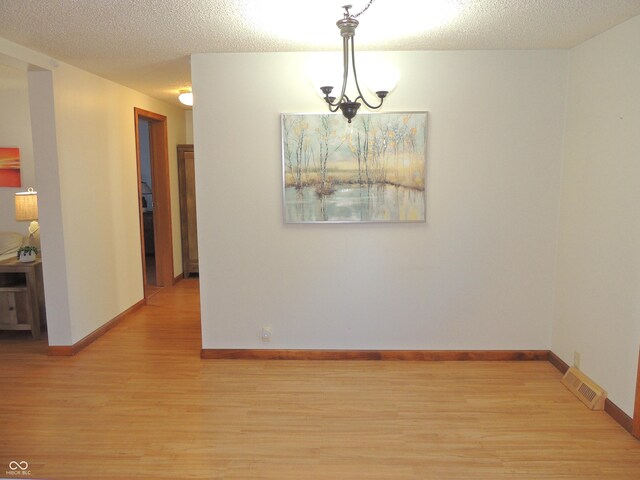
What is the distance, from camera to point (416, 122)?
3.47 meters

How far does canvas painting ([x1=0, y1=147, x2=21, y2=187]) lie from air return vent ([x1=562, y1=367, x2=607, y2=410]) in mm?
5695

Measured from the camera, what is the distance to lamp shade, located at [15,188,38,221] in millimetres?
4195

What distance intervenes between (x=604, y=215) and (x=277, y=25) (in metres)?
2.27

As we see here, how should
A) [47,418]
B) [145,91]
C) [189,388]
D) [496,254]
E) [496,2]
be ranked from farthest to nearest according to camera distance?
[145,91] → [496,254] → [189,388] → [47,418] → [496,2]

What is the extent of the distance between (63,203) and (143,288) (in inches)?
71.1

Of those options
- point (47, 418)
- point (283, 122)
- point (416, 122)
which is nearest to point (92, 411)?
point (47, 418)

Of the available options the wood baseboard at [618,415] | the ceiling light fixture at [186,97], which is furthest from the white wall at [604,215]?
the ceiling light fixture at [186,97]

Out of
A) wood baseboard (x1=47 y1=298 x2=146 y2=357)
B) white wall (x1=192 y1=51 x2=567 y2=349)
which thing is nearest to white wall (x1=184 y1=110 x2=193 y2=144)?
wood baseboard (x1=47 y1=298 x2=146 y2=357)

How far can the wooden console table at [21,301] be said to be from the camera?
4172 millimetres

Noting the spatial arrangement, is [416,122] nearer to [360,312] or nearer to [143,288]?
[360,312]

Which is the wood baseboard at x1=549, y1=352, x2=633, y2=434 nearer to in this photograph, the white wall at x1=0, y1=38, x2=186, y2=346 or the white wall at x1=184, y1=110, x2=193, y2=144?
the white wall at x1=0, y1=38, x2=186, y2=346

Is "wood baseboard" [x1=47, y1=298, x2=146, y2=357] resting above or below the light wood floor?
above

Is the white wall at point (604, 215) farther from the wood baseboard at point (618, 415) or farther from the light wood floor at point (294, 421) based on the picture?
the light wood floor at point (294, 421)

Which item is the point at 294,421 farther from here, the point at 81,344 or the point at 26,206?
the point at 26,206
